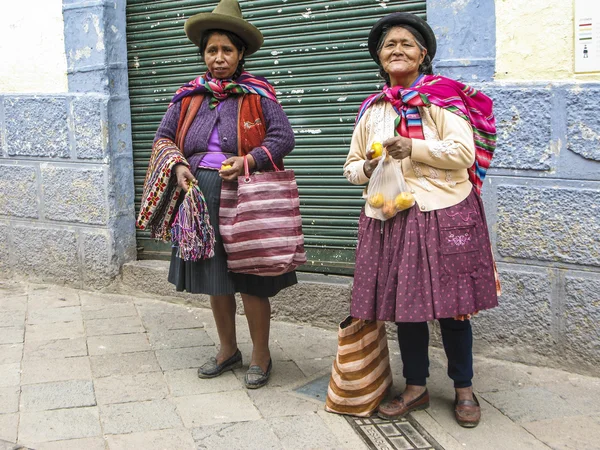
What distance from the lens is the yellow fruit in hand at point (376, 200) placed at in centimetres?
323

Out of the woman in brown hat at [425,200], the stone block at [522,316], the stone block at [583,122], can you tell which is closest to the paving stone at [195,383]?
the woman in brown hat at [425,200]

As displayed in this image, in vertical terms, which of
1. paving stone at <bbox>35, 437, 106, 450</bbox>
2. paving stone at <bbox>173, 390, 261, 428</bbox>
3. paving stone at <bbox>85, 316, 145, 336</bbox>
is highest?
paving stone at <bbox>85, 316, 145, 336</bbox>

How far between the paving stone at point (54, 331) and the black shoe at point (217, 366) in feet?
3.56

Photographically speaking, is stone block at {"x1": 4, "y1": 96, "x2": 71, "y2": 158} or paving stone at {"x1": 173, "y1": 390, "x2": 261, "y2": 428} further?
stone block at {"x1": 4, "y1": 96, "x2": 71, "y2": 158}

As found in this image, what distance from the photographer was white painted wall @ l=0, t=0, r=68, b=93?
5621mm

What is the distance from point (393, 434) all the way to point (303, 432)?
1.28ft

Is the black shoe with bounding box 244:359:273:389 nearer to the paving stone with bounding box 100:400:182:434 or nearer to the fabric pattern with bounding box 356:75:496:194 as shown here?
the paving stone with bounding box 100:400:182:434

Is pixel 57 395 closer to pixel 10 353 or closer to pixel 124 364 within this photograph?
pixel 124 364

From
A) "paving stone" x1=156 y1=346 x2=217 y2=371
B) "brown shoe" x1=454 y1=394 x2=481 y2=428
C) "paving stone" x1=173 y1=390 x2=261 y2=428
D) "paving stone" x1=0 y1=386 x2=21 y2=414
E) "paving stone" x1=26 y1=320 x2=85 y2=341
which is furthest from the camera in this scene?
"paving stone" x1=26 y1=320 x2=85 y2=341

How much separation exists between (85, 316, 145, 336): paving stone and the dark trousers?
1.98m

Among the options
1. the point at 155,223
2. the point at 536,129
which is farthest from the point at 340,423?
the point at 536,129

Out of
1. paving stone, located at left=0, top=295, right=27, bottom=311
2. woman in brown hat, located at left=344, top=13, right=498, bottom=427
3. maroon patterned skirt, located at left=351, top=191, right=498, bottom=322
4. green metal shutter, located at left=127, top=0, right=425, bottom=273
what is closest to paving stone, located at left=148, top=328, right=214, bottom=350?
green metal shutter, located at left=127, top=0, right=425, bottom=273

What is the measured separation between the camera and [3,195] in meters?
5.91

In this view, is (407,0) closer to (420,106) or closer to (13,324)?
(420,106)
